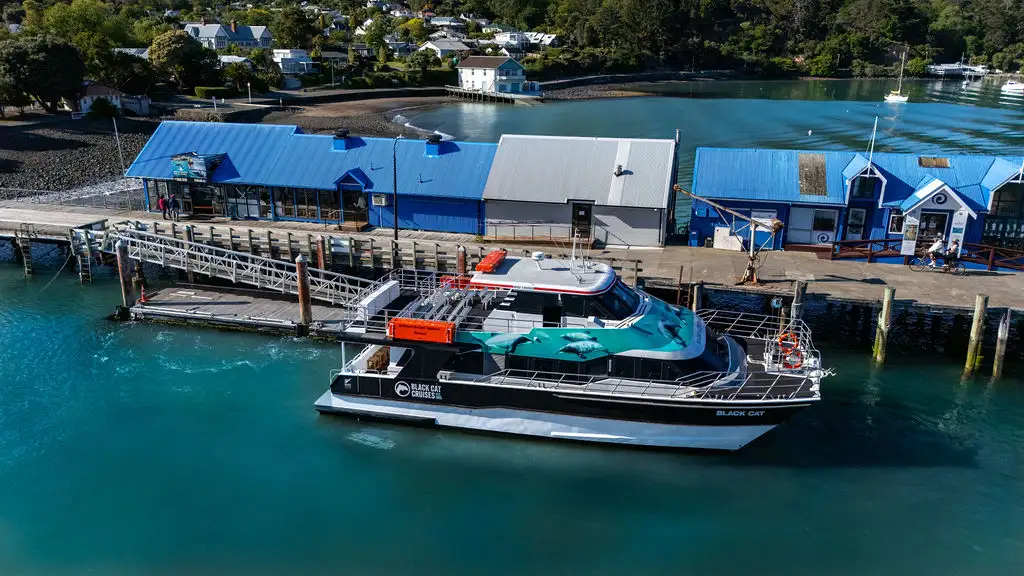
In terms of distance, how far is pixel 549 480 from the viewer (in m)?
22.9

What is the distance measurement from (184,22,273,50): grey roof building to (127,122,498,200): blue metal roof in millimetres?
113294

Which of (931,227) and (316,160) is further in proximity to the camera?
(316,160)

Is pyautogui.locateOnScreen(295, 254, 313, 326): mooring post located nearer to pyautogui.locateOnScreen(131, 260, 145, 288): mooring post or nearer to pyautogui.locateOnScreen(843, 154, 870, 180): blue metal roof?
pyautogui.locateOnScreen(131, 260, 145, 288): mooring post

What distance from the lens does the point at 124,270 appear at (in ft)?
112

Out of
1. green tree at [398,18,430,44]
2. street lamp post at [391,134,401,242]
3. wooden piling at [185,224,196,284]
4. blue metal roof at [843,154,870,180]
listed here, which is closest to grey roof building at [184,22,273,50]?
green tree at [398,18,430,44]

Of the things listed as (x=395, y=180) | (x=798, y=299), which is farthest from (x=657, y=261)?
(x=395, y=180)

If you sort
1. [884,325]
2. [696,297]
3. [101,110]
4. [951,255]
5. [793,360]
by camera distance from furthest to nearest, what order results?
[101,110], [951,255], [696,297], [884,325], [793,360]

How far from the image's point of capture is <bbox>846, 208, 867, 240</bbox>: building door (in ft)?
117

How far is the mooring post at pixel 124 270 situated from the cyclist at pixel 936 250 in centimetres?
3521

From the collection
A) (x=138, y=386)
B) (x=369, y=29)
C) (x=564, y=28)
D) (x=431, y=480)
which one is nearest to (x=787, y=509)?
(x=431, y=480)

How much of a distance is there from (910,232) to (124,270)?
114ft

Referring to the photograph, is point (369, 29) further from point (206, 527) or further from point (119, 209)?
point (206, 527)

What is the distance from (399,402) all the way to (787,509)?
12.1 m

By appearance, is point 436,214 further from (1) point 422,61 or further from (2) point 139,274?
(1) point 422,61
